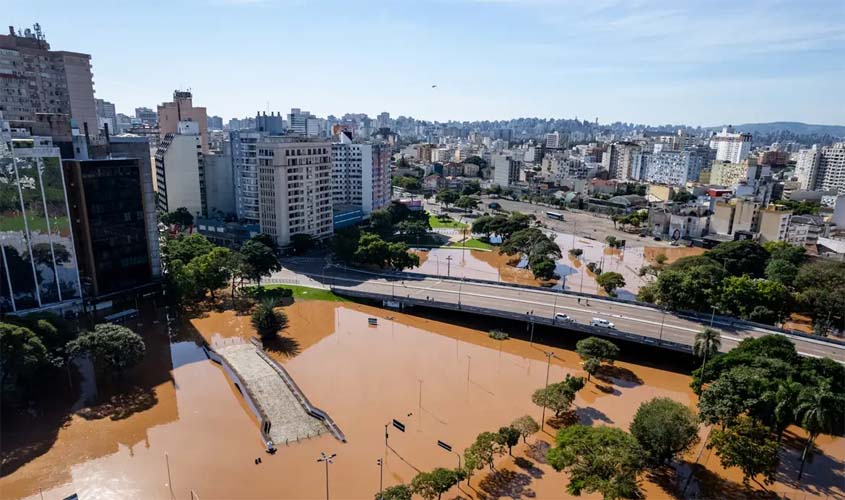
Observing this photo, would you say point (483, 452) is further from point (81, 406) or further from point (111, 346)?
point (81, 406)

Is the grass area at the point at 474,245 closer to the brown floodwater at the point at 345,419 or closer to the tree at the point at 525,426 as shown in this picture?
the brown floodwater at the point at 345,419

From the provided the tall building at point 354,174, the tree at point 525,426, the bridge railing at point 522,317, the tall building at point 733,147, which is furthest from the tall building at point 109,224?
the tall building at point 733,147

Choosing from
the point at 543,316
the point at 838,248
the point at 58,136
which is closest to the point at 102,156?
the point at 58,136

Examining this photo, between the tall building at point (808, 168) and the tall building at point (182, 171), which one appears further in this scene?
the tall building at point (808, 168)

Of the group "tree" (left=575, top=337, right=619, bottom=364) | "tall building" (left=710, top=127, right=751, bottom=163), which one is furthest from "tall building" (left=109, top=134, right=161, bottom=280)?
"tall building" (left=710, top=127, right=751, bottom=163)

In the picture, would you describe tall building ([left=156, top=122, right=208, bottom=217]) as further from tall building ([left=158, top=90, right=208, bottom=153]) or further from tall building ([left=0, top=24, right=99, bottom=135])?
tall building ([left=158, top=90, right=208, bottom=153])

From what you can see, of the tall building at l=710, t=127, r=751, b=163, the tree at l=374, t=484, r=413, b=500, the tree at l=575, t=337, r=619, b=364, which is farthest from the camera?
the tall building at l=710, t=127, r=751, b=163
